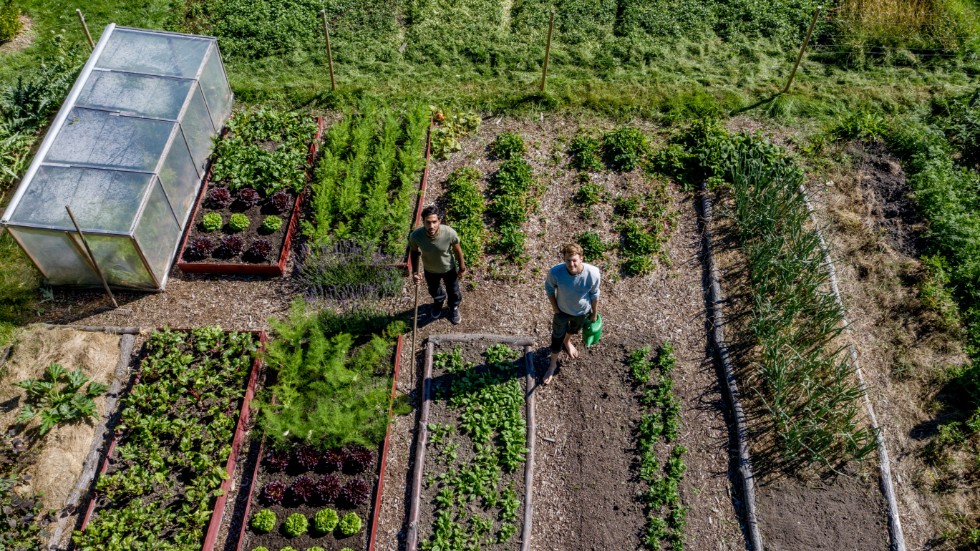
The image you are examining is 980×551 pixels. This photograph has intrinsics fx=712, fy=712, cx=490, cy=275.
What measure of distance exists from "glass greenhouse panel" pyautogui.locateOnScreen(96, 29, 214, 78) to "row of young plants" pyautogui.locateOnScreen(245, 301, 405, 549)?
457 cm

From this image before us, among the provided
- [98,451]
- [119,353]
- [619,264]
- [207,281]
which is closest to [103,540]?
[98,451]

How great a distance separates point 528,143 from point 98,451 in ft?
23.7

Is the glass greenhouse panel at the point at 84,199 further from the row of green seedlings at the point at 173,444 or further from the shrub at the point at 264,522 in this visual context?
the shrub at the point at 264,522

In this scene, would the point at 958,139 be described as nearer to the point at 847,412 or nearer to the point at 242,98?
the point at 847,412

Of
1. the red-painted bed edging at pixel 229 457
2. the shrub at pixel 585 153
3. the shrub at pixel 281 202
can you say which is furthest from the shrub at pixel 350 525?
the shrub at pixel 585 153

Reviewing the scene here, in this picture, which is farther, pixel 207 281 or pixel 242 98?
pixel 242 98

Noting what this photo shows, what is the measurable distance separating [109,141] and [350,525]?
→ 238 inches

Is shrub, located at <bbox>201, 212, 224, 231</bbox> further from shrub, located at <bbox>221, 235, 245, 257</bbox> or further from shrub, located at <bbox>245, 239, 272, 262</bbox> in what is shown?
shrub, located at <bbox>245, 239, 272, 262</bbox>

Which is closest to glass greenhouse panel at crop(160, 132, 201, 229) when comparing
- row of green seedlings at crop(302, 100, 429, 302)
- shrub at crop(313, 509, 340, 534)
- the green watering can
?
row of green seedlings at crop(302, 100, 429, 302)

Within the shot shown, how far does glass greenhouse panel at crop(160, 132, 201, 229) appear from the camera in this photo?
30.9 feet

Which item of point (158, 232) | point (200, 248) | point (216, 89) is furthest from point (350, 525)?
point (216, 89)

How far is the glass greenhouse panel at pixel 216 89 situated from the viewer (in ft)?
34.7

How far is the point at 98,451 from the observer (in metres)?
7.79

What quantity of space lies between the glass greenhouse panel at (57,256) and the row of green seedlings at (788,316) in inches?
330
